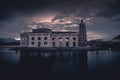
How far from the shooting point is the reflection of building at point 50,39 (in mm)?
58375

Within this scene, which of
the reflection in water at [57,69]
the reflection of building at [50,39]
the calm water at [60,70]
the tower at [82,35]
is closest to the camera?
the calm water at [60,70]

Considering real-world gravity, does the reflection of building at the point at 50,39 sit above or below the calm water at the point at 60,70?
above

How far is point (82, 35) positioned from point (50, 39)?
1731 centimetres

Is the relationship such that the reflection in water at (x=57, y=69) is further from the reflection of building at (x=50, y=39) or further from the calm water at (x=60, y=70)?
the reflection of building at (x=50, y=39)

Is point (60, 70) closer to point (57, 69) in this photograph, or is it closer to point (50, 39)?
point (57, 69)

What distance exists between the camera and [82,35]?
63.5m

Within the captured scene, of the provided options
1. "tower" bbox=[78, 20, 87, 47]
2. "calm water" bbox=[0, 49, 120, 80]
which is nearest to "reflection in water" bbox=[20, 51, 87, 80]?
"calm water" bbox=[0, 49, 120, 80]

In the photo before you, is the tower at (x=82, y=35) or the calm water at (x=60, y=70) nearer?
the calm water at (x=60, y=70)

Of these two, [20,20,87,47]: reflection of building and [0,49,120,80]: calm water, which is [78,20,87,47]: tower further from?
[0,49,120,80]: calm water

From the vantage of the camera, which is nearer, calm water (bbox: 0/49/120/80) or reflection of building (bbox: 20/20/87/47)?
calm water (bbox: 0/49/120/80)

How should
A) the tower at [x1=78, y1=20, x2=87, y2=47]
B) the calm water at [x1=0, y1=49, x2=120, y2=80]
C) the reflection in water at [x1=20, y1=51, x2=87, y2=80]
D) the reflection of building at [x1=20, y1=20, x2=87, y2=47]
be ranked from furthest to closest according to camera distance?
the tower at [x1=78, y1=20, x2=87, y2=47] < the reflection of building at [x1=20, y1=20, x2=87, y2=47] < the reflection in water at [x1=20, y1=51, x2=87, y2=80] < the calm water at [x1=0, y1=49, x2=120, y2=80]

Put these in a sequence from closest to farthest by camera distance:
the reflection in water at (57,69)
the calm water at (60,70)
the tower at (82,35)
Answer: the calm water at (60,70) → the reflection in water at (57,69) → the tower at (82,35)

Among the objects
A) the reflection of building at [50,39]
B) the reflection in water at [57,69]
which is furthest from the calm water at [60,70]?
the reflection of building at [50,39]

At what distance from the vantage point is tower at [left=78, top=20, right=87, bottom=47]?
206 ft
